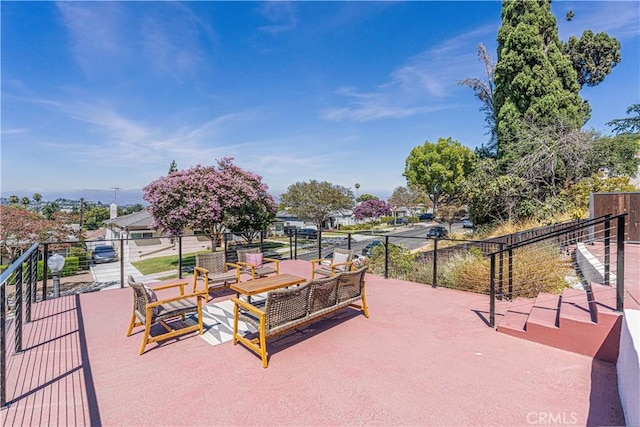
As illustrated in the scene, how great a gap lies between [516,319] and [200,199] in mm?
12335

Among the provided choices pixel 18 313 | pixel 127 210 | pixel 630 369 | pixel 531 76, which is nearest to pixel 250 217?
pixel 18 313

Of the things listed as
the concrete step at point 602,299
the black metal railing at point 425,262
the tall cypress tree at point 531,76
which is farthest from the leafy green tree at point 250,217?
the tall cypress tree at point 531,76

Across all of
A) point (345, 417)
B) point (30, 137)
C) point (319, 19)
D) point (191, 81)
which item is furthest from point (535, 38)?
point (30, 137)

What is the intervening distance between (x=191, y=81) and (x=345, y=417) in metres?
14.7

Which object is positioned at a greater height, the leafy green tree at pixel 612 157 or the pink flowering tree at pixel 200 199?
the leafy green tree at pixel 612 157

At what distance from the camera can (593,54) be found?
16125mm

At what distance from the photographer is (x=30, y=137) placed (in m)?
17.1

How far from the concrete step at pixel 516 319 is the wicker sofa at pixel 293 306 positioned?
1913 millimetres

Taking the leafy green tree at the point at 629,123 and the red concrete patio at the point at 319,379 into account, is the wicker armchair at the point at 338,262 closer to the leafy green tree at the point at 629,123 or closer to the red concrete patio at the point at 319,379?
the red concrete patio at the point at 319,379

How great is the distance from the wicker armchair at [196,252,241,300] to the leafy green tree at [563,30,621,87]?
20.9 m

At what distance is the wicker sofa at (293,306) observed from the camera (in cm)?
304

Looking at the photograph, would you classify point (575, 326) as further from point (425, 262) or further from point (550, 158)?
point (550, 158)

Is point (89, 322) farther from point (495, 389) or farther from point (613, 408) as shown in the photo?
point (613, 408)

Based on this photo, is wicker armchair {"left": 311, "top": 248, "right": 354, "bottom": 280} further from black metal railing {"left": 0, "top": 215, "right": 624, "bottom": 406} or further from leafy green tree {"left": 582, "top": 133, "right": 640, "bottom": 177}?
leafy green tree {"left": 582, "top": 133, "right": 640, "bottom": 177}
